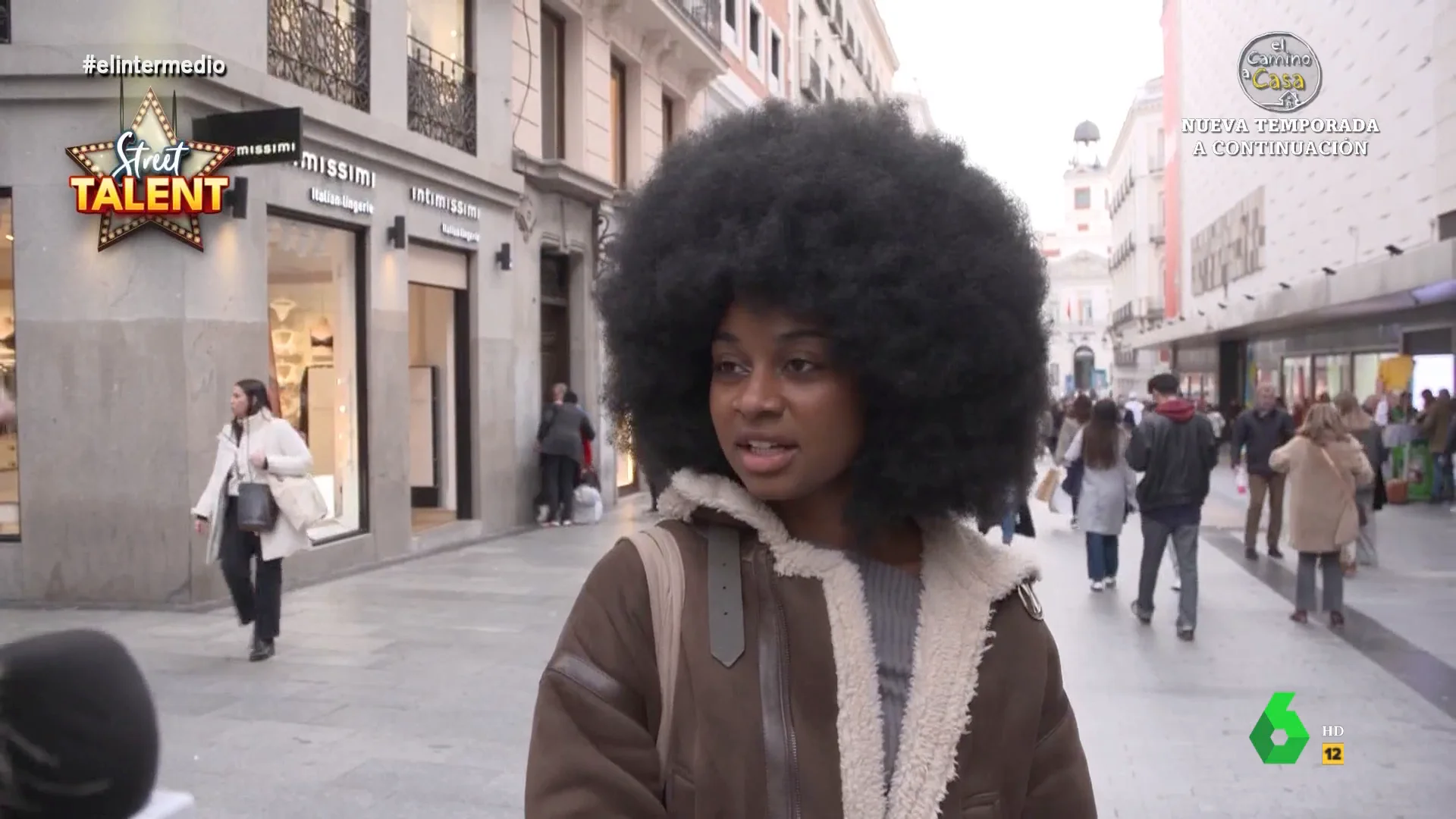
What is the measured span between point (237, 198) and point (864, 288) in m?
8.74

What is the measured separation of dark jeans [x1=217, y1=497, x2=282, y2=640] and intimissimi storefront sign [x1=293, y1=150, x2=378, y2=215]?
151 inches

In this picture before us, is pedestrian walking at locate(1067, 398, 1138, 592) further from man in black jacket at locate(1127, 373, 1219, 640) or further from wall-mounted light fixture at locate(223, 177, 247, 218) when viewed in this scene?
wall-mounted light fixture at locate(223, 177, 247, 218)

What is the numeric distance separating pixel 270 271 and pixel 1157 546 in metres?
7.70

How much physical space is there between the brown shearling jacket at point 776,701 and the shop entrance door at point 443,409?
12.5 metres

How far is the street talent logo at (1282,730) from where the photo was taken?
549 cm

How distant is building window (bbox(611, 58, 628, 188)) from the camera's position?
61.0ft

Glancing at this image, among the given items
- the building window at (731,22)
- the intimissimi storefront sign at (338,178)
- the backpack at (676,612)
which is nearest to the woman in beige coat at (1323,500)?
the backpack at (676,612)

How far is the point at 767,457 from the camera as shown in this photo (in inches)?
63.3

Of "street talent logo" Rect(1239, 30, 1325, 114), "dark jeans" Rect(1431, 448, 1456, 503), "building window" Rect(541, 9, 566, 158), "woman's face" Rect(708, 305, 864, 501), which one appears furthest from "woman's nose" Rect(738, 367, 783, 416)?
"dark jeans" Rect(1431, 448, 1456, 503)

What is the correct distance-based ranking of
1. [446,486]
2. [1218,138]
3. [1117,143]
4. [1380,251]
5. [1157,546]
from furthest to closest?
1. [1117,143]
2. [1380,251]
3. [446,486]
4. [1218,138]
5. [1157,546]

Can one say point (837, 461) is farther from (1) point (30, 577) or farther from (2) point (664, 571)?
(1) point (30, 577)

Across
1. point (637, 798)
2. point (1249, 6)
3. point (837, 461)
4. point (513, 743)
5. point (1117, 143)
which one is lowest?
point (513, 743)

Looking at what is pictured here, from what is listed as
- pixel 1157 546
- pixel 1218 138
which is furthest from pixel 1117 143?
pixel 1157 546

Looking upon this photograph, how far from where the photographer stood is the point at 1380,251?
647 inches
